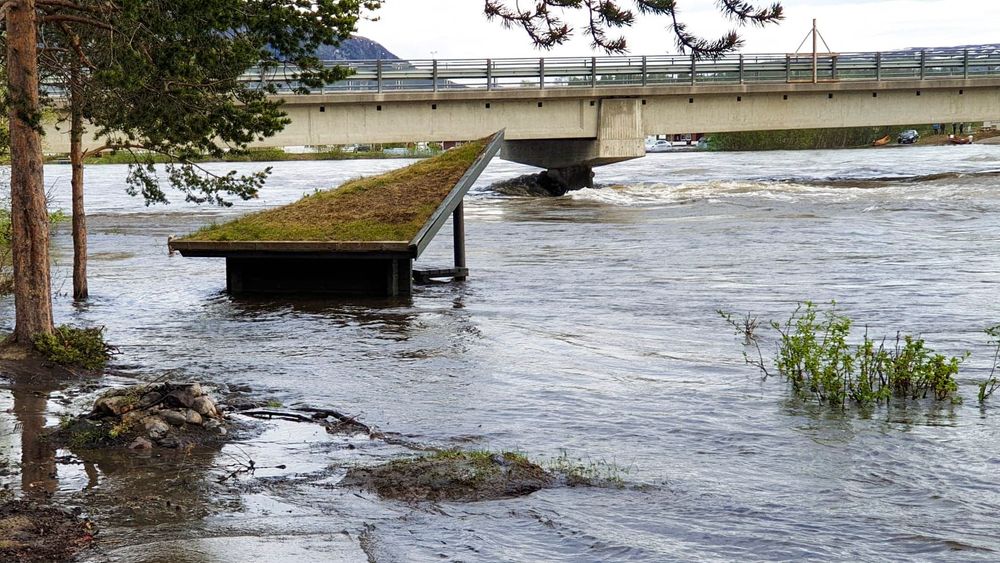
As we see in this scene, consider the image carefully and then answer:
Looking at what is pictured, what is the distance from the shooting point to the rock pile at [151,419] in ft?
30.7

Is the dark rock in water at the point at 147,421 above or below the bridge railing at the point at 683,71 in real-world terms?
below

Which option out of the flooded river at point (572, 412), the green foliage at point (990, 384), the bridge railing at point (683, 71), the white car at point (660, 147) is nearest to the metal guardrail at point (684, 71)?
the bridge railing at point (683, 71)

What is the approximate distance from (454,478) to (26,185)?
6.74 m

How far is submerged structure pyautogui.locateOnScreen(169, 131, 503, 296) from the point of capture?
19344 mm

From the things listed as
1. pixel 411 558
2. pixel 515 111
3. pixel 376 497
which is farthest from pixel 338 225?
pixel 515 111

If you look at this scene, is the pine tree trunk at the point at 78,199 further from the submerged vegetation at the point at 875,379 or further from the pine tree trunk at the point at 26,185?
the submerged vegetation at the point at 875,379

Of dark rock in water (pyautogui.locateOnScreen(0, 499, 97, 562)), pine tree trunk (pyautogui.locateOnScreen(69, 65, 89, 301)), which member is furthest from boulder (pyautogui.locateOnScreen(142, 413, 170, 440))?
pine tree trunk (pyautogui.locateOnScreen(69, 65, 89, 301))

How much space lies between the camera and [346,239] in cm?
1923

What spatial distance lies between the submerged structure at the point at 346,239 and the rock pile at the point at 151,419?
8.77 meters

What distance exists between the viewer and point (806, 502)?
8.41 meters

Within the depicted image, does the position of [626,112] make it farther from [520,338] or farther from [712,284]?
[520,338]

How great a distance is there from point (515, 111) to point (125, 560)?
42368 millimetres

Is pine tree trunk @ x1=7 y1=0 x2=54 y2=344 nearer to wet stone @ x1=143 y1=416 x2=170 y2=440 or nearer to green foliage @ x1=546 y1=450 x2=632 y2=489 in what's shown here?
wet stone @ x1=143 y1=416 x2=170 y2=440

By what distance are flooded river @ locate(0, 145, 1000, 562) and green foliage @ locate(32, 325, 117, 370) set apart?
1.25ft
